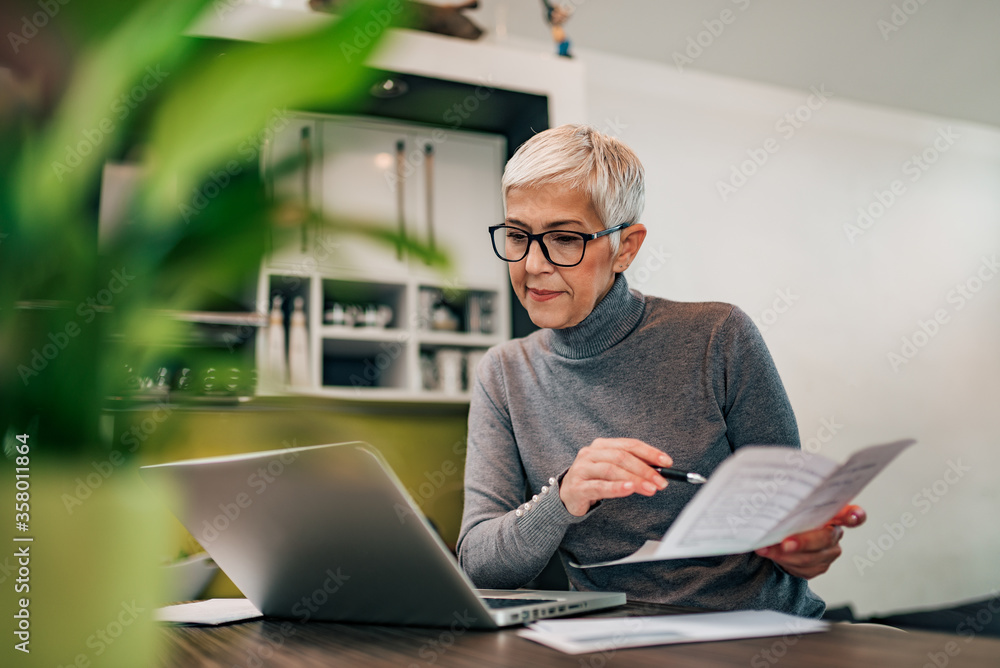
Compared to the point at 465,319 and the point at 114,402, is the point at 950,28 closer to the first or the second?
the point at 465,319

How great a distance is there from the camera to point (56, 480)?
0.23 metres

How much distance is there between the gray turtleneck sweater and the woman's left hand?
0.18 meters

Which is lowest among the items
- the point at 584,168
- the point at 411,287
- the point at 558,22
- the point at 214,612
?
the point at 214,612

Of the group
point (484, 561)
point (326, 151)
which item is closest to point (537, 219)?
point (484, 561)

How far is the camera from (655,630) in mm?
651

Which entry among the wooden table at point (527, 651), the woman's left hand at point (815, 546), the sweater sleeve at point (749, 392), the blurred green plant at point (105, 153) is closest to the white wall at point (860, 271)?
the sweater sleeve at point (749, 392)

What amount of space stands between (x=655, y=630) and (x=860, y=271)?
4.21 metres

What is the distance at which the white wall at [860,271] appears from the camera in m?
3.94

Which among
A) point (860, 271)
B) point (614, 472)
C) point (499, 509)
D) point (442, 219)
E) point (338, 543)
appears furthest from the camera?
point (860, 271)

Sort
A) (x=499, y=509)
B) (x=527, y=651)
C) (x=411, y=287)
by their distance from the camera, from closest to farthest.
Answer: (x=527, y=651), (x=499, y=509), (x=411, y=287)

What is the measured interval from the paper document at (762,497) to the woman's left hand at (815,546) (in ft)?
0.43

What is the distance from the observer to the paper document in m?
0.58

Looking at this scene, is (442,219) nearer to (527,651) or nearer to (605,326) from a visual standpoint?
(605,326)

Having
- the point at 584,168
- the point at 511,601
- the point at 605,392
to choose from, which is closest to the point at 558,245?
the point at 584,168
